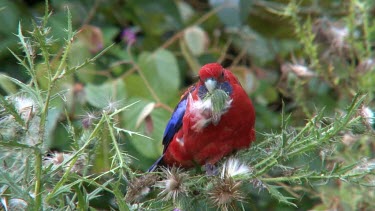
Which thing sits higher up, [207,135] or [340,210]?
[207,135]

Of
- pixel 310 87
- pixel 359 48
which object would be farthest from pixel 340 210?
pixel 310 87

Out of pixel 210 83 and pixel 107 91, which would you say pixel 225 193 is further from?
pixel 107 91

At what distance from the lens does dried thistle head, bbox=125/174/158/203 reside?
43.5 inches

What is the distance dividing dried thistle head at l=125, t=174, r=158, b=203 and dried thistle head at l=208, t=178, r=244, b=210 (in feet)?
0.32

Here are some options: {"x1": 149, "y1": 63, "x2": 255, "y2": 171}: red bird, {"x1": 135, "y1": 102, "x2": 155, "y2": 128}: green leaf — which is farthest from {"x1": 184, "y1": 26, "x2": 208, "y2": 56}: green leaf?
{"x1": 149, "y1": 63, "x2": 255, "y2": 171}: red bird

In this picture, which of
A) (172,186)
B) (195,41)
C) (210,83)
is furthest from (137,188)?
(195,41)

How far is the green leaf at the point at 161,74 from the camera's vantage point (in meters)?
2.34

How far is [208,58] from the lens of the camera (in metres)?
2.90

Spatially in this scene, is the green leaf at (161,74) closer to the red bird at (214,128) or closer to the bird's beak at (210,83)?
the red bird at (214,128)

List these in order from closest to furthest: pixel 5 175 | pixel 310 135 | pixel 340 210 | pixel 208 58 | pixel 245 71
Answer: pixel 5 175
pixel 310 135
pixel 340 210
pixel 245 71
pixel 208 58

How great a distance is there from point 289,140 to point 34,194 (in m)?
0.45

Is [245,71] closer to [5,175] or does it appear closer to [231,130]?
[231,130]

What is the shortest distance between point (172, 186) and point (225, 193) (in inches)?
3.7

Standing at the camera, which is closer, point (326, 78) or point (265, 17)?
point (326, 78)
